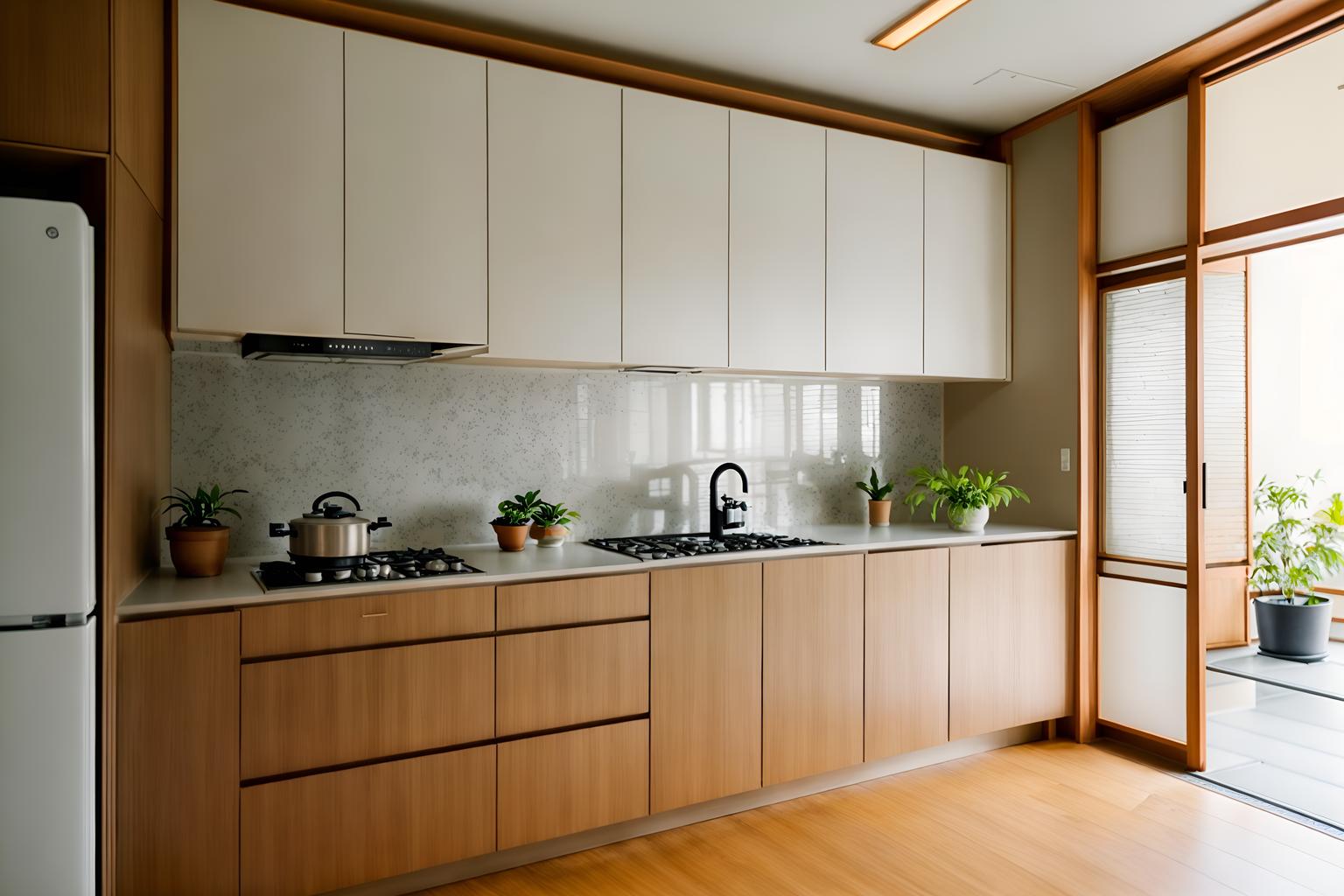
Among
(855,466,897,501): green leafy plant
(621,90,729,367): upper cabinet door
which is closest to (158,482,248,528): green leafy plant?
(621,90,729,367): upper cabinet door

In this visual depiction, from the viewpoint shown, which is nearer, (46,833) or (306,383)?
(46,833)

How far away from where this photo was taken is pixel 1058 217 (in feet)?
11.8

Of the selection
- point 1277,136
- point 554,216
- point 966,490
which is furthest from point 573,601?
point 1277,136

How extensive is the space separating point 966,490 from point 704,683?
149cm

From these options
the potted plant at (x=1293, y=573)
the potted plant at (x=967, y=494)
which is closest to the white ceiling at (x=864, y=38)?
the potted plant at (x=967, y=494)

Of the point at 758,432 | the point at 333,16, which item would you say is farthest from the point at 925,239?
the point at 333,16

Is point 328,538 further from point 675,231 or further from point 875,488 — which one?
point 875,488

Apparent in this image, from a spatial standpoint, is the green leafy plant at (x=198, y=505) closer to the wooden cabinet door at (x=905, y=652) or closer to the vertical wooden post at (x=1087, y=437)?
the wooden cabinet door at (x=905, y=652)

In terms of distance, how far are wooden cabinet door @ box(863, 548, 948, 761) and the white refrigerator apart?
2.37 metres

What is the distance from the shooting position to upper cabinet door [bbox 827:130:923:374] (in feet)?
11.1

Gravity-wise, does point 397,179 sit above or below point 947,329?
above

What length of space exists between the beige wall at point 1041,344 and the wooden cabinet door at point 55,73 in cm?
335

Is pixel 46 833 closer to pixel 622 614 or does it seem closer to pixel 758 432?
pixel 622 614

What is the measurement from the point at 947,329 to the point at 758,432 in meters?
0.93
